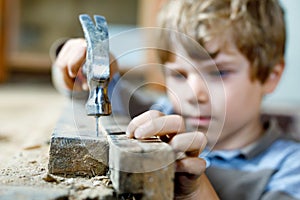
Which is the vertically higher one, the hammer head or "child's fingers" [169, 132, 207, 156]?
the hammer head

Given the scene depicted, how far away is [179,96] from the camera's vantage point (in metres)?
0.92

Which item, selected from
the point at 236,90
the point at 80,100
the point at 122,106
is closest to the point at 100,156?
the point at 80,100

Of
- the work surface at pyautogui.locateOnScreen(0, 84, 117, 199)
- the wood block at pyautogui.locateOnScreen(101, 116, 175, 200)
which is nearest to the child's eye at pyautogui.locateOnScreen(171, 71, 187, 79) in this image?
the work surface at pyautogui.locateOnScreen(0, 84, 117, 199)

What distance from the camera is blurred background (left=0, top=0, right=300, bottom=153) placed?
1.64m

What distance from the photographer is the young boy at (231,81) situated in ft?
2.79

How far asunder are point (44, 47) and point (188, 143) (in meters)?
2.90

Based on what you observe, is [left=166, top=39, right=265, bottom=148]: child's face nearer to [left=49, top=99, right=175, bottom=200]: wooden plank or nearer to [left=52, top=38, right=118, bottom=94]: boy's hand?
[left=52, top=38, right=118, bottom=94]: boy's hand

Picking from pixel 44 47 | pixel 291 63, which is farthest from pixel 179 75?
pixel 44 47

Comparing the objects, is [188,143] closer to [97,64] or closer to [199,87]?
[97,64]

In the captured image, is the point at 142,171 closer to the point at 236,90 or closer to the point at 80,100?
the point at 80,100

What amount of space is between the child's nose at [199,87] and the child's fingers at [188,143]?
16.2 inches

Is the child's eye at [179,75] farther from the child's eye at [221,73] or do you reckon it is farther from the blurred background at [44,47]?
the blurred background at [44,47]

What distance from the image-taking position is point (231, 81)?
999 mm

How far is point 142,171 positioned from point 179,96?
0.54m
